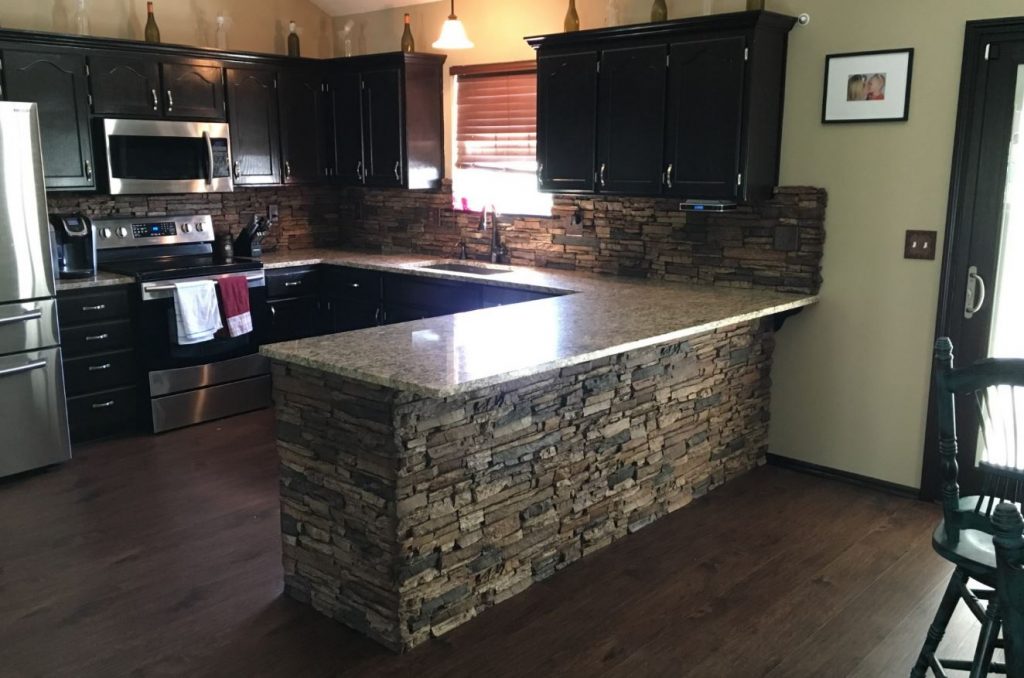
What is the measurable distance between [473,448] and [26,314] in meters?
2.57

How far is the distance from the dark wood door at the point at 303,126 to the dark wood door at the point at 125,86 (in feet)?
2.87

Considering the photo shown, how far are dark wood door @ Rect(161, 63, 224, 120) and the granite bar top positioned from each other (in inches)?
42.2

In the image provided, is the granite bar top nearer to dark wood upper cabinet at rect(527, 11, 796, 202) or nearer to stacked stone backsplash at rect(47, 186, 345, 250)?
stacked stone backsplash at rect(47, 186, 345, 250)

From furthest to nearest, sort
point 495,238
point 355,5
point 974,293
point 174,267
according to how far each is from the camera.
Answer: point 355,5 < point 495,238 < point 174,267 < point 974,293

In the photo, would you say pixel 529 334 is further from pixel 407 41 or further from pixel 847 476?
pixel 407 41

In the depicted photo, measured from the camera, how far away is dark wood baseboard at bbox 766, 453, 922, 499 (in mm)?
4004

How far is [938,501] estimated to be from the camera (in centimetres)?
390

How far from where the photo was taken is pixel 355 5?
5.89m

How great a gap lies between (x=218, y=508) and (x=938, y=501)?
327 cm

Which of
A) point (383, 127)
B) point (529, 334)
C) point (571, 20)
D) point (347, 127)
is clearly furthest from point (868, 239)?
point (347, 127)

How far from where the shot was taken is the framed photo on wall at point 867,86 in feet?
12.3

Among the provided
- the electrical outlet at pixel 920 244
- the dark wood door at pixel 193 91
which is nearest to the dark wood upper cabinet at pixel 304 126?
the dark wood door at pixel 193 91

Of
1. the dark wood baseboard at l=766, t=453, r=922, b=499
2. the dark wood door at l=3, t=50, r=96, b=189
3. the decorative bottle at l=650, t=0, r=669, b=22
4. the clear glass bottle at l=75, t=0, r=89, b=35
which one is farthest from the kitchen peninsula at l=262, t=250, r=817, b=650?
the clear glass bottle at l=75, t=0, r=89, b=35

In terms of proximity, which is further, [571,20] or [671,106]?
[571,20]
